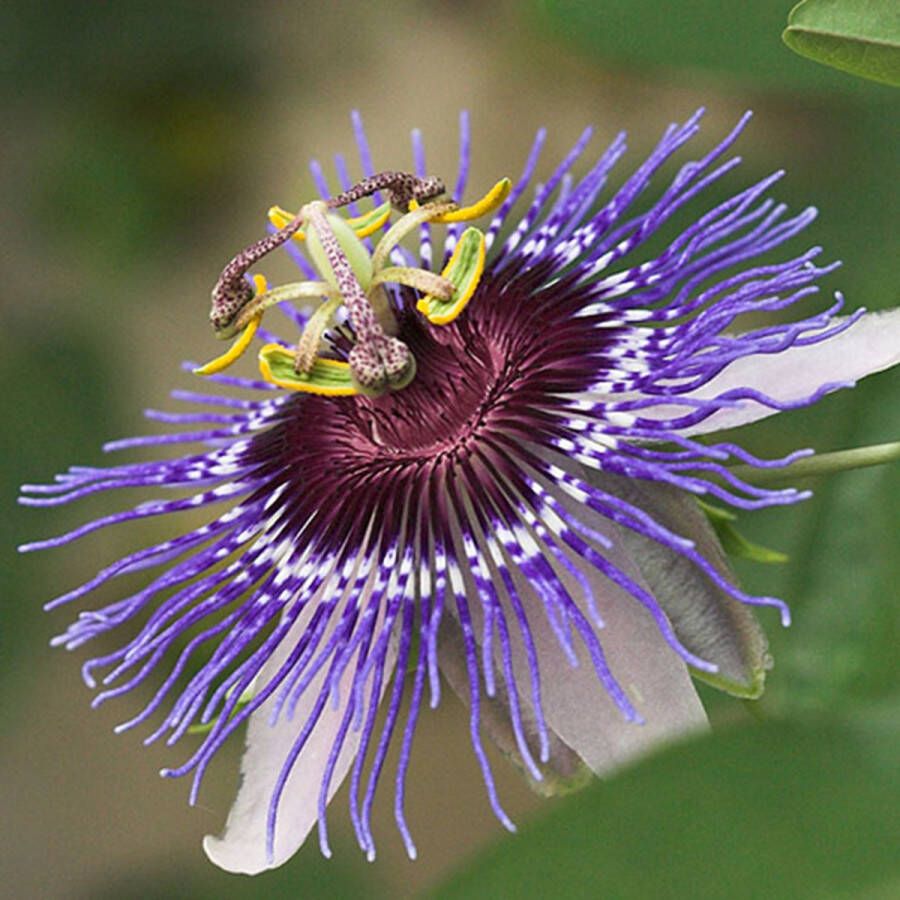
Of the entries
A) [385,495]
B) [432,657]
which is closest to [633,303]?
[385,495]

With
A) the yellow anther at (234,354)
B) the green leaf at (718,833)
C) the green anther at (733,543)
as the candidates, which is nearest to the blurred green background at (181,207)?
the green anther at (733,543)

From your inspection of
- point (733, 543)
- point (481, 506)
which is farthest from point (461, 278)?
point (733, 543)

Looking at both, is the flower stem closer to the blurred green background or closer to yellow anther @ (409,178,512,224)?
yellow anther @ (409,178,512,224)

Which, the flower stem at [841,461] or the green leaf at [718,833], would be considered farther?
the flower stem at [841,461]

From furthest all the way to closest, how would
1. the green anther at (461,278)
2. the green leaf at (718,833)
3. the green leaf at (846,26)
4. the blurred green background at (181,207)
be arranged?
1. the blurred green background at (181,207)
2. the green anther at (461,278)
3. the green leaf at (846,26)
4. the green leaf at (718,833)

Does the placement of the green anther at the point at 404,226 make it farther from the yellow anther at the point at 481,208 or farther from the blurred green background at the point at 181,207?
the blurred green background at the point at 181,207

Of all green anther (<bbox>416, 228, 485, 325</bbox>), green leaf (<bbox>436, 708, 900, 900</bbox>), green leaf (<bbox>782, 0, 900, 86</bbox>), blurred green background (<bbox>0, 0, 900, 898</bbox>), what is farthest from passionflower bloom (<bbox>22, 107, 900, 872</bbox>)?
blurred green background (<bbox>0, 0, 900, 898</bbox>)

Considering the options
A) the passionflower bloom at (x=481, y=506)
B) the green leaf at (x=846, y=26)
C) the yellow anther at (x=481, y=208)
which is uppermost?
the yellow anther at (x=481, y=208)

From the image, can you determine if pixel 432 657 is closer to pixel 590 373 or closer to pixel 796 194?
pixel 590 373
